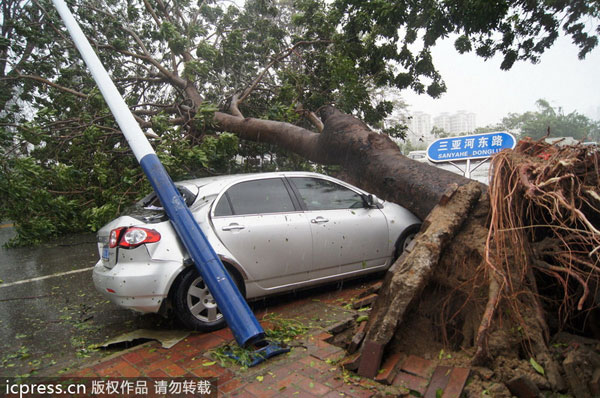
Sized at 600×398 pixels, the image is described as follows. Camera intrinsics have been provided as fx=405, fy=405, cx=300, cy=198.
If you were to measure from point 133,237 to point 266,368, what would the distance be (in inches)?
67.8

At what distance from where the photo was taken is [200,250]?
11.9ft

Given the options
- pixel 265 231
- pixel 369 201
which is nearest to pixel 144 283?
pixel 265 231

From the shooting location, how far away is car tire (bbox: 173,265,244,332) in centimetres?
379

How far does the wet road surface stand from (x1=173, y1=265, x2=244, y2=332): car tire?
1.61ft

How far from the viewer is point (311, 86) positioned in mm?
10000

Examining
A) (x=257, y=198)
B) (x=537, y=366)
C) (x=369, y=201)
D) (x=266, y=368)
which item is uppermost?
(x=257, y=198)

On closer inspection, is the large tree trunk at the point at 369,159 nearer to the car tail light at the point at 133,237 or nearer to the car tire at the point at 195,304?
the car tire at the point at 195,304

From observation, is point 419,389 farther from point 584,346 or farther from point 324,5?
point 324,5

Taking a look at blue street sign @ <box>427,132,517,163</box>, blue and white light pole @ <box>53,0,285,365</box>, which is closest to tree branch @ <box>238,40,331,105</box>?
blue street sign @ <box>427,132,517,163</box>

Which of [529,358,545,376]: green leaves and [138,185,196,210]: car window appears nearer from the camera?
[529,358,545,376]: green leaves

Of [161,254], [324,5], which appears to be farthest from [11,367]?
[324,5]

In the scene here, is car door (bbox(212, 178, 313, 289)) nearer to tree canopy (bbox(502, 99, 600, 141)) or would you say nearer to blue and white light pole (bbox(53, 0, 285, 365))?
blue and white light pole (bbox(53, 0, 285, 365))

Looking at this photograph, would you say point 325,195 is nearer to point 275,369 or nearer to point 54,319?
point 275,369

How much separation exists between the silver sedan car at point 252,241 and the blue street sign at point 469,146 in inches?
78.4
